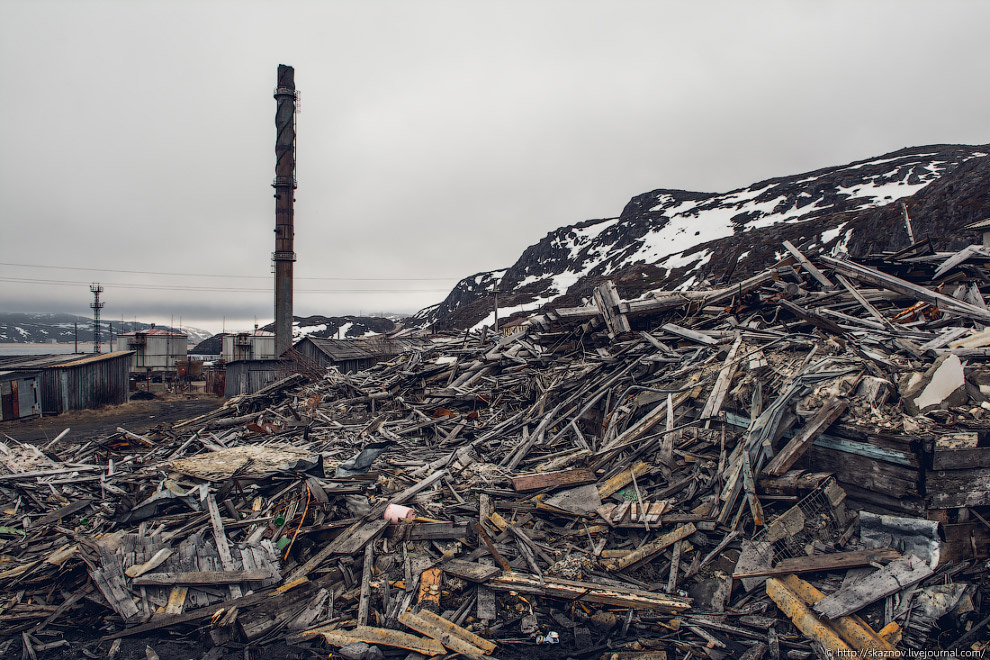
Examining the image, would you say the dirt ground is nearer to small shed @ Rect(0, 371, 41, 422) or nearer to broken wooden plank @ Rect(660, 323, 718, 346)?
small shed @ Rect(0, 371, 41, 422)

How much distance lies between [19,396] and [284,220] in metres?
16.1

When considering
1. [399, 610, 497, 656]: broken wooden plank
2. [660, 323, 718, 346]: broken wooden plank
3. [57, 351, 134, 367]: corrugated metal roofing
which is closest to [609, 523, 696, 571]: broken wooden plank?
[399, 610, 497, 656]: broken wooden plank

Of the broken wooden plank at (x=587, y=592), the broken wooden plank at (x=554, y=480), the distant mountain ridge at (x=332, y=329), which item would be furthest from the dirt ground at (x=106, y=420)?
the distant mountain ridge at (x=332, y=329)

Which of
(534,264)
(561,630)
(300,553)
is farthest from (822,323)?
(534,264)

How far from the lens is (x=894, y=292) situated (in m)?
8.25

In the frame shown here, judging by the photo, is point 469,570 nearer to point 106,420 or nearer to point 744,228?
point 106,420

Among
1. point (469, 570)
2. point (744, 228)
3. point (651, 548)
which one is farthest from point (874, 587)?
point (744, 228)

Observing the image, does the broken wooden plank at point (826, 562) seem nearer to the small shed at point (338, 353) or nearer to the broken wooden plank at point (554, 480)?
the broken wooden plank at point (554, 480)

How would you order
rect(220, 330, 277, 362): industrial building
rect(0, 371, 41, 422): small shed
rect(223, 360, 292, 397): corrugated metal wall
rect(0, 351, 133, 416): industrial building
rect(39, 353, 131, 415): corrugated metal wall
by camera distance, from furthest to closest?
rect(220, 330, 277, 362): industrial building < rect(223, 360, 292, 397): corrugated metal wall < rect(39, 353, 131, 415): corrugated metal wall < rect(0, 351, 133, 416): industrial building < rect(0, 371, 41, 422): small shed

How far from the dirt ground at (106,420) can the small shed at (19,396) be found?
0.42 m

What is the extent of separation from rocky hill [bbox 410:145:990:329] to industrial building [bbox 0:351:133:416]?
31.8 m

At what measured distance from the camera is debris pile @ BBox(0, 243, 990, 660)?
4.67 metres

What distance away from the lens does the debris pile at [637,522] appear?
467 cm

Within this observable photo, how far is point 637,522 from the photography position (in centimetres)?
605
